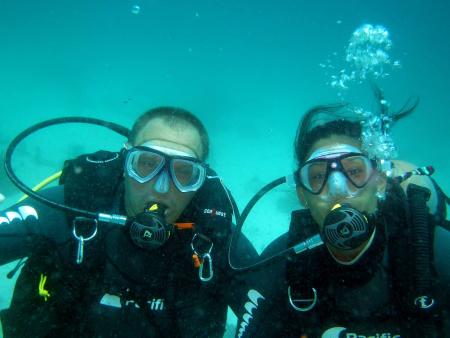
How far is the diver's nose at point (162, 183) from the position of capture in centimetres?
314

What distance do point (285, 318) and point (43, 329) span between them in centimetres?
213

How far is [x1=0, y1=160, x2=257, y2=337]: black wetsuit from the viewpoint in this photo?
117 inches

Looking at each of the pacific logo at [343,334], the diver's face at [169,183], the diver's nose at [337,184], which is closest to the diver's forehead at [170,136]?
the diver's face at [169,183]

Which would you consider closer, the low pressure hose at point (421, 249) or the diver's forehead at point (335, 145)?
the low pressure hose at point (421, 249)

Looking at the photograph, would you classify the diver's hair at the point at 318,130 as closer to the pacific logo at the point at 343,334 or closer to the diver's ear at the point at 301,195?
the diver's ear at the point at 301,195

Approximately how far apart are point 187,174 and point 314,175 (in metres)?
1.25

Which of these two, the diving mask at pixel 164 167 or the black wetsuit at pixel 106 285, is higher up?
the diving mask at pixel 164 167

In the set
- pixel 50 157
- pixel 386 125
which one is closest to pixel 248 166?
pixel 50 157

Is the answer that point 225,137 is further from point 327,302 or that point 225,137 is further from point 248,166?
point 327,302

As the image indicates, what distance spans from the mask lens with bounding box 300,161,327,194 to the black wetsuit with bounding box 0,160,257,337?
97 cm

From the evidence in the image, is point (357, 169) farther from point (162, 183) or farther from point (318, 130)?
point (162, 183)

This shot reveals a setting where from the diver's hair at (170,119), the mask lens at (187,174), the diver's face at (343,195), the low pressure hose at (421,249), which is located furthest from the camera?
the diver's hair at (170,119)

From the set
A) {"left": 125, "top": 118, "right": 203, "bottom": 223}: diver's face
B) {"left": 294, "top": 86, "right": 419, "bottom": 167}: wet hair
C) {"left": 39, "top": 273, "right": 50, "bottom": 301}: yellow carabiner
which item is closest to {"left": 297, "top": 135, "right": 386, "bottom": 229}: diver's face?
{"left": 294, "top": 86, "right": 419, "bottom": 167}: wet hair

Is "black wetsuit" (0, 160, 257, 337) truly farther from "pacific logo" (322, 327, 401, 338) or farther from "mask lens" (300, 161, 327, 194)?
"mask lens" (300, 161, 327, 194)
